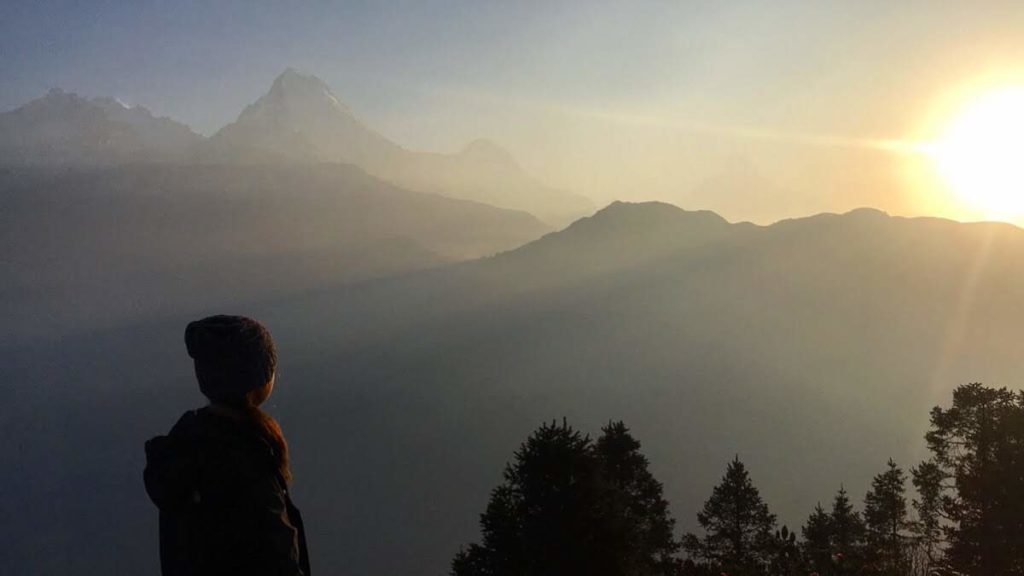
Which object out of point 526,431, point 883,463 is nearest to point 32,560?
point 526,431

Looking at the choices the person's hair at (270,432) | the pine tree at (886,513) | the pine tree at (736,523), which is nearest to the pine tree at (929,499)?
the pine tree at (886,513)

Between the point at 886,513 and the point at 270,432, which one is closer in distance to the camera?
the point at 270,432

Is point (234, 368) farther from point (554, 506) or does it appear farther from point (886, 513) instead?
point (886, 513)

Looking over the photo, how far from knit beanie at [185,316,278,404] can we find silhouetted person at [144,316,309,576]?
2cm

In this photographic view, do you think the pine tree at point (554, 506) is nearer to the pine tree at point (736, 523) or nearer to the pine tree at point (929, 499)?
the pine tree at point (736, 523)

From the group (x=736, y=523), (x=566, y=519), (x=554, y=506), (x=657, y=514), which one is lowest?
(x=736, y=523)

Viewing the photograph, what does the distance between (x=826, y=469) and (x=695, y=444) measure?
3747 centimetres

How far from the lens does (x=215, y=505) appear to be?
3.02m

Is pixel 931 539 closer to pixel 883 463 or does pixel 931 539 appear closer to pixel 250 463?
pixel 250 463

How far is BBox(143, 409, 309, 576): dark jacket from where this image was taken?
297cm

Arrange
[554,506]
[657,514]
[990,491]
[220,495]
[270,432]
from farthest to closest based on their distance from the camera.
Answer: [657,514], [990,491], [554,506], [270,432], [220,495]

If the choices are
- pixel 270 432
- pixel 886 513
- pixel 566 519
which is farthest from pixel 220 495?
pixel 886 513

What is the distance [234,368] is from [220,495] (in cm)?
71

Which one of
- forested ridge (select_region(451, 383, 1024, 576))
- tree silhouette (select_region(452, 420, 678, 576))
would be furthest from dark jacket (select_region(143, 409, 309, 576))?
tree silhouette (select_region(452, 420, 678, 576))
